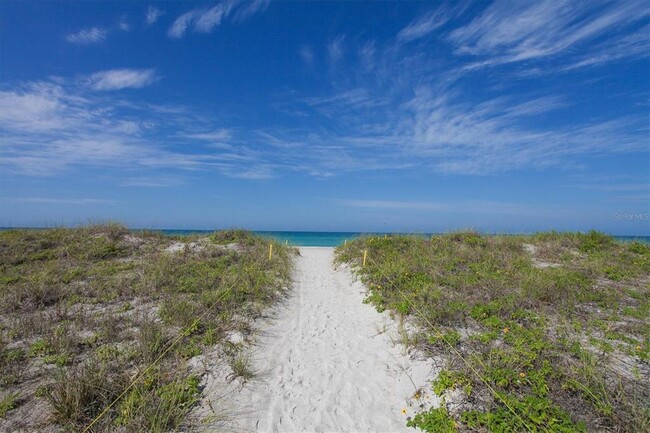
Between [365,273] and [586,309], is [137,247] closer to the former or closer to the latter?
[365,273]

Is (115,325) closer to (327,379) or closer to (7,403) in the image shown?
(7,403)

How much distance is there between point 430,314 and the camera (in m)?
7.20

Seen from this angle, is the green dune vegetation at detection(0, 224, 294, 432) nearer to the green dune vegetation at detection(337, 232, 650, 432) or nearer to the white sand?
the white sand

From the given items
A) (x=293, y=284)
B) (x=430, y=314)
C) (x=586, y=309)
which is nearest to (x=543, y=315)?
(x=586, y=309)

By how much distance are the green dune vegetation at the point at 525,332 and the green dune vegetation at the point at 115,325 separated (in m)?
3.40

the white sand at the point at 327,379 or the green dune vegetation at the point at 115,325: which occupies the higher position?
the green dune vegetation at the point at 115,325

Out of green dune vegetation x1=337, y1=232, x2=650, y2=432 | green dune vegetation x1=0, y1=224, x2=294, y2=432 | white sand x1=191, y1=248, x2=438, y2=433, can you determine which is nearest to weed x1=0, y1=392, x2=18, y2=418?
green dune vegetation x1=0, y1=224, x2=294, y2=432

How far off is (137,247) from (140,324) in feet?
29.9

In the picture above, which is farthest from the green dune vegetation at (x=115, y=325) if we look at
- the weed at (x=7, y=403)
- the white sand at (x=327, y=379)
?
the white sand at (x=327, y=379)

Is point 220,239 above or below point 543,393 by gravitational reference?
above

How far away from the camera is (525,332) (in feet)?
20.3

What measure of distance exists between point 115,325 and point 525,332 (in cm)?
812

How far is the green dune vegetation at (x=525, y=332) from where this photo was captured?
4.21 m

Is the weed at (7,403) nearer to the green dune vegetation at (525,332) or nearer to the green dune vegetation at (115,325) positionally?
the green dune vegetation at (115,325)
